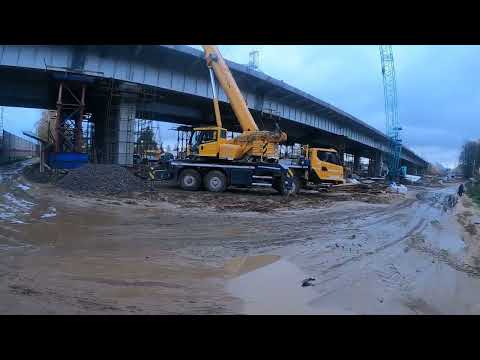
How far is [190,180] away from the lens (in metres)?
18.6

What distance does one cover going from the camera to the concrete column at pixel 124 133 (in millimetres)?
23609

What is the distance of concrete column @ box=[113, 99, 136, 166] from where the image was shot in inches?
930

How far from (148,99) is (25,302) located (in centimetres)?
2235

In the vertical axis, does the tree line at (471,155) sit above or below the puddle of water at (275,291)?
above

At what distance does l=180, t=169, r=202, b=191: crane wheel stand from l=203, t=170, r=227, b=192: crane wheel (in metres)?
0.52

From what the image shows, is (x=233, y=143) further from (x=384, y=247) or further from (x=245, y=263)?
(x=245, y=263)

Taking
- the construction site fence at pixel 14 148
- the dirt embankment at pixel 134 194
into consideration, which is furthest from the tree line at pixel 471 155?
the construction site fence at pixel 14 148

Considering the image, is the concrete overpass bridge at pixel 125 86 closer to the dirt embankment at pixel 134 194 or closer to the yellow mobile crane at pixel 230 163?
the yellow mobile crane at pixel 230 163

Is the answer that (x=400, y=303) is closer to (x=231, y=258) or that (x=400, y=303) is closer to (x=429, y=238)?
(x=231, y=258)

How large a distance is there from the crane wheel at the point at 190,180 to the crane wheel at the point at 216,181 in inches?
20.5

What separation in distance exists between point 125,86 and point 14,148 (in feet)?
104

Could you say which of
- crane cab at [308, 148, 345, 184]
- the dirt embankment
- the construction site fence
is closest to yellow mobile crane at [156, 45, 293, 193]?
the dirt embankment

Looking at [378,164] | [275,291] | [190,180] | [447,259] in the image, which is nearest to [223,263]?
[275,291]

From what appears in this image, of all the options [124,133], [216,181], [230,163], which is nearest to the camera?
[216,181]
